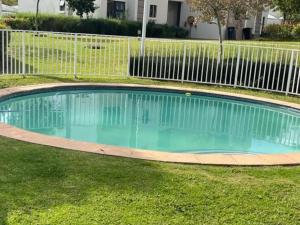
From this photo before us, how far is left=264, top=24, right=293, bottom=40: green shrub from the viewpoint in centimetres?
2867

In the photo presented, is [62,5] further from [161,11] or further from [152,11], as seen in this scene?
[161,11]

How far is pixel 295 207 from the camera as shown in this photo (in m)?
4.23

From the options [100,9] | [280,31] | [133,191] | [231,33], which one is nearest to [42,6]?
[100,9]

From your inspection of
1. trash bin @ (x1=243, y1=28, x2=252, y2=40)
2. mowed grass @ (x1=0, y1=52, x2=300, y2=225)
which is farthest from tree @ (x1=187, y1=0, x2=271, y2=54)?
trash bin @ (x1=243, y1=28, x2=252, y2=40)

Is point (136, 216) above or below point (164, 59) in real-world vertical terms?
below

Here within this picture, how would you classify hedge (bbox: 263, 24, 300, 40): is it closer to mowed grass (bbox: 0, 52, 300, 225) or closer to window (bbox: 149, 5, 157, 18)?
window (bbox: 149, 5, 157, 18)

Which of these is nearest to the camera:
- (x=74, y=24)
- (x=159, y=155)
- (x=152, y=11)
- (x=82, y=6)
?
(x=159, y=155)

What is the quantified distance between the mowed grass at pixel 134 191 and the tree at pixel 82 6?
22368 millimetres

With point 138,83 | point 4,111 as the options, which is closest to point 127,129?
→ point 4,111

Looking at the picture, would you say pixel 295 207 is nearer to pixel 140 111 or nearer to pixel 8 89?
pixel 140 111

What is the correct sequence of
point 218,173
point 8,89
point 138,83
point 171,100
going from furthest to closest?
point 138,83 < point 171,100 < point 8,89 < point 218,173

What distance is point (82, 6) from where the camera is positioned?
2661 cm

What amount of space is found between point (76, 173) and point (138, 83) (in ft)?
23.0

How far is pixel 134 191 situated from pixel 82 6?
2380 centimetres
